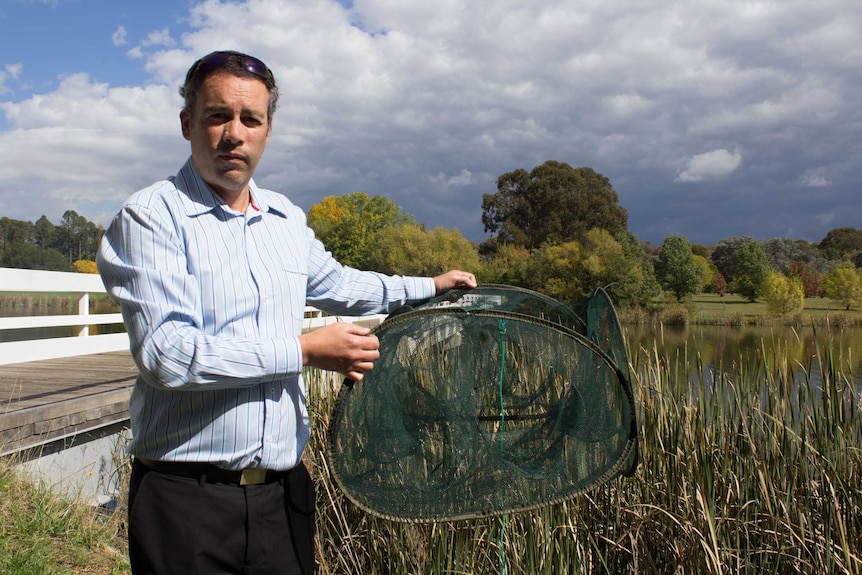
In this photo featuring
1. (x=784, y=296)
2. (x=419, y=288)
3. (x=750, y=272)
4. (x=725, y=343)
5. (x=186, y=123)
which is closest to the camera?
(x=186, y=123)

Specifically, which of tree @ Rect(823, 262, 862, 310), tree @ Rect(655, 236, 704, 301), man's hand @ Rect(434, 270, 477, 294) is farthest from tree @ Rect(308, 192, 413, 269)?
man's hand @ Rect(434, 270, 477, 294)

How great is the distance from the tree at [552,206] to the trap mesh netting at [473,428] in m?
49.7

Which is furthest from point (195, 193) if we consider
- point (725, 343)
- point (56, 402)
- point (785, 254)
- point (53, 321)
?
point (785, 254)

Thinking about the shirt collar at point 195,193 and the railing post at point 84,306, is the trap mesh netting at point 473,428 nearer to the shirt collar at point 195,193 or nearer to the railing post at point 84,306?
the shirt collar at point 195,193

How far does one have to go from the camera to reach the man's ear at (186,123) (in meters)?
1.50

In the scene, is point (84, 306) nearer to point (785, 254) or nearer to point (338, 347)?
point (338, 347)

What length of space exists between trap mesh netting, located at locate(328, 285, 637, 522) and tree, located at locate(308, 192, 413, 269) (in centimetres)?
4297

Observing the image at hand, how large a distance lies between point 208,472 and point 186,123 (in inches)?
29.4

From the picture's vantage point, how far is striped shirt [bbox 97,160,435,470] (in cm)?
127

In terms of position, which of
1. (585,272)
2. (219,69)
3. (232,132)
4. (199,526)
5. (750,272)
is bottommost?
(199,526)

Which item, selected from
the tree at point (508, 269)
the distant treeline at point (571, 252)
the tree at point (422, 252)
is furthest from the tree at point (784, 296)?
the tree at point (422, 252)

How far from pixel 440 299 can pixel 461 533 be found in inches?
42.7

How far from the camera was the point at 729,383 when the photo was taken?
3.03 metres

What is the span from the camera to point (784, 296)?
31266 millimetres
